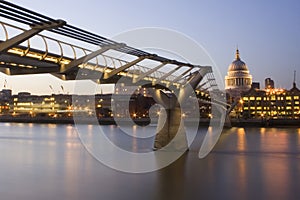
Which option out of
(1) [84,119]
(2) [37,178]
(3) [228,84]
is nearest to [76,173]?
(2) [37,178]

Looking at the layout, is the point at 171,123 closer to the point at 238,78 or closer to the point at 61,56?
the point at 61,56

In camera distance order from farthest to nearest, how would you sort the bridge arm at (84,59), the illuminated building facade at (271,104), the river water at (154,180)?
the illuminated building facade at (271,104), the bridge arm at (84,59), the river water at (154,180)

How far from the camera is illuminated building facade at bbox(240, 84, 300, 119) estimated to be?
279 feet

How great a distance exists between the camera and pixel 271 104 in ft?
287

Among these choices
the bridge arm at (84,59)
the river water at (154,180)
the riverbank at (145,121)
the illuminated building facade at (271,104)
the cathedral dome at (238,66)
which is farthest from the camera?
the cathedral dome at (238,66)

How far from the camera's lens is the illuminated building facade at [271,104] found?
85.0m

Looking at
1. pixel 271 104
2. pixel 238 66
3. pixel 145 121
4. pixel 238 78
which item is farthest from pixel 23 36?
pixel 238 66

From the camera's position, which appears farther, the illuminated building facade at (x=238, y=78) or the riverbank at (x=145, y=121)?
the illuminated building facade at (x=238, y=78)

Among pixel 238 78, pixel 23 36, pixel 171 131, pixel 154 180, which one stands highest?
pixel 238 78

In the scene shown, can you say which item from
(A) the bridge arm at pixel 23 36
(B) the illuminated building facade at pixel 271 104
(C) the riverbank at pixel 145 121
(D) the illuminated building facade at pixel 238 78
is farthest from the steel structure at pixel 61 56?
(D) the illuminated building facade at pixel 238 78

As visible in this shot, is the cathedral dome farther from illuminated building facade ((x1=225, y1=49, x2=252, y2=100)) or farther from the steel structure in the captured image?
the steel structure

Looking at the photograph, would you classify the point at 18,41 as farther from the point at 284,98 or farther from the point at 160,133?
the point at 284,98

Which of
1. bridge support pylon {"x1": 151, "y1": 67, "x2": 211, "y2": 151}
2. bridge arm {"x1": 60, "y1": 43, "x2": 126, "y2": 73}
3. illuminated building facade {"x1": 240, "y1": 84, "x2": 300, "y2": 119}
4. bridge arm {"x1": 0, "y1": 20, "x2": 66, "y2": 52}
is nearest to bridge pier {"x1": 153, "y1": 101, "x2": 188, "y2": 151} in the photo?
bridge support pylon {"x1": 151, "y1": 67, "x2": 211, "y2": 151}

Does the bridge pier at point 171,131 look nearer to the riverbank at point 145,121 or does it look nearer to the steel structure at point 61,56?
the steel structure at point 61,56
